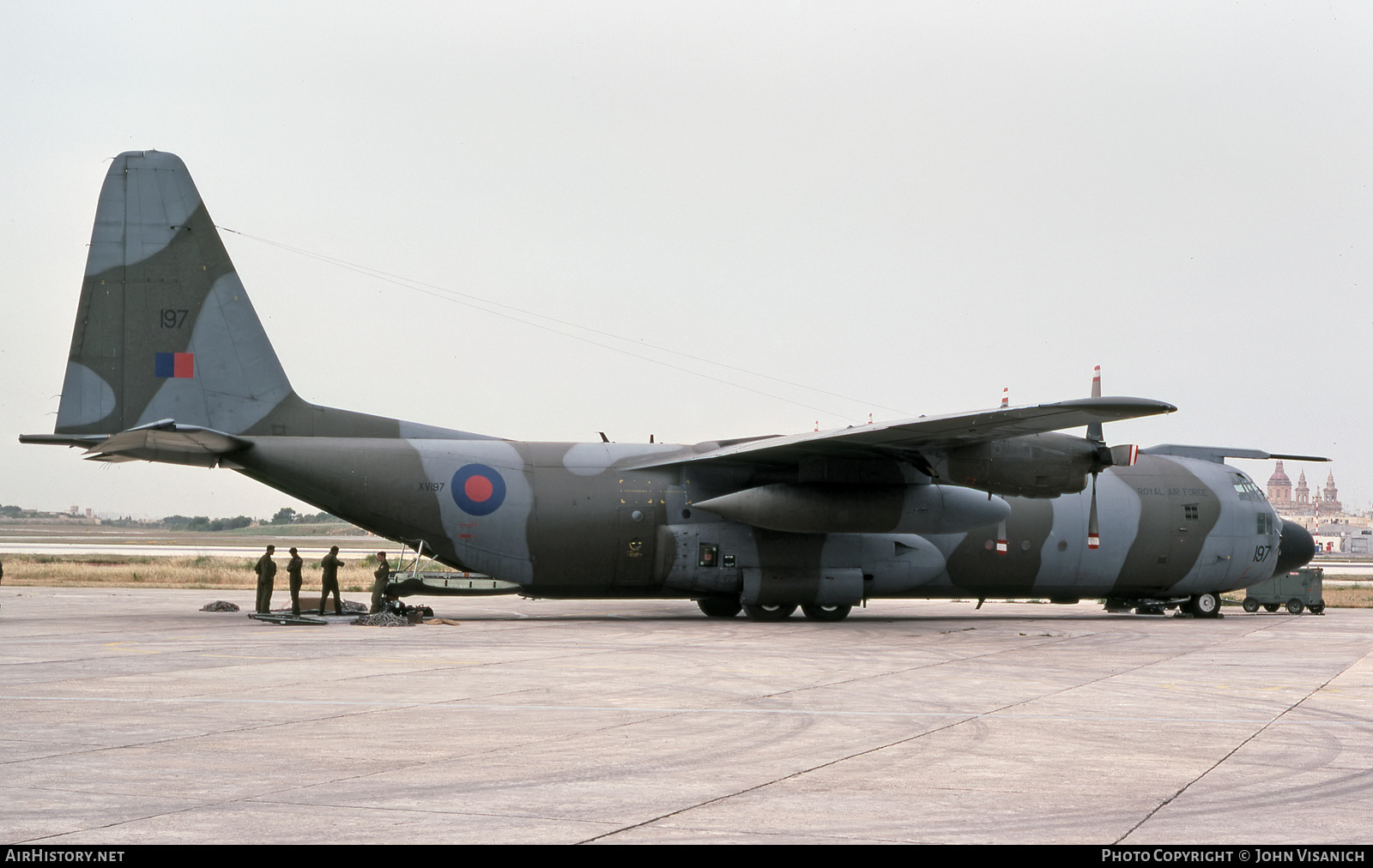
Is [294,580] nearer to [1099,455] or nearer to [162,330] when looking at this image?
[162,330]

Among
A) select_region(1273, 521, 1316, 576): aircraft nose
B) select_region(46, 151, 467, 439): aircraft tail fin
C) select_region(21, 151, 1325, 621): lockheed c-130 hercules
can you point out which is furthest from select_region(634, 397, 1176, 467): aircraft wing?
select_region(1273, 521, 1316, 576): aircraft nose

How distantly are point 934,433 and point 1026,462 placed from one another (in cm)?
256

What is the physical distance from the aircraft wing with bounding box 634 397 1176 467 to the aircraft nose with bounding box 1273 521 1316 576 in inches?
437

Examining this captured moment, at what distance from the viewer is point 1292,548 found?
A: 2958 centimetres

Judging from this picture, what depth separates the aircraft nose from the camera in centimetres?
2945

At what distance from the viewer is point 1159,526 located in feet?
90.5

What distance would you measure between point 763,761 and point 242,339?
1772cm

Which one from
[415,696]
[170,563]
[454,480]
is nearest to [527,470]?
[454,480]

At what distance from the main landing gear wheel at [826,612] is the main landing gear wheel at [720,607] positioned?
5.39 feet

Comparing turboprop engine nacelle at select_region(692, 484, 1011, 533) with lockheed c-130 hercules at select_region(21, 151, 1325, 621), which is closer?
lockheed c-130 hercules at select_region(21, 151, 1325, 621)

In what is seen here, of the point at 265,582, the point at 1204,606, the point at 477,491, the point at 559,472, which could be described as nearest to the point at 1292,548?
the point at 1204,606

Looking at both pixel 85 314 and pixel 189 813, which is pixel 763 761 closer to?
pixel 189 813

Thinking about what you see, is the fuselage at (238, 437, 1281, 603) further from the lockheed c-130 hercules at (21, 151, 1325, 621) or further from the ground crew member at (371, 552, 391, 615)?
the ground crew member at (371, 552, 391, 615)

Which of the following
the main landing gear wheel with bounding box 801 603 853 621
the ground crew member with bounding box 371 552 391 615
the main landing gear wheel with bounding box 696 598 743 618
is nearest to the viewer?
the ground crew member with bounding box 371 552 391 615
